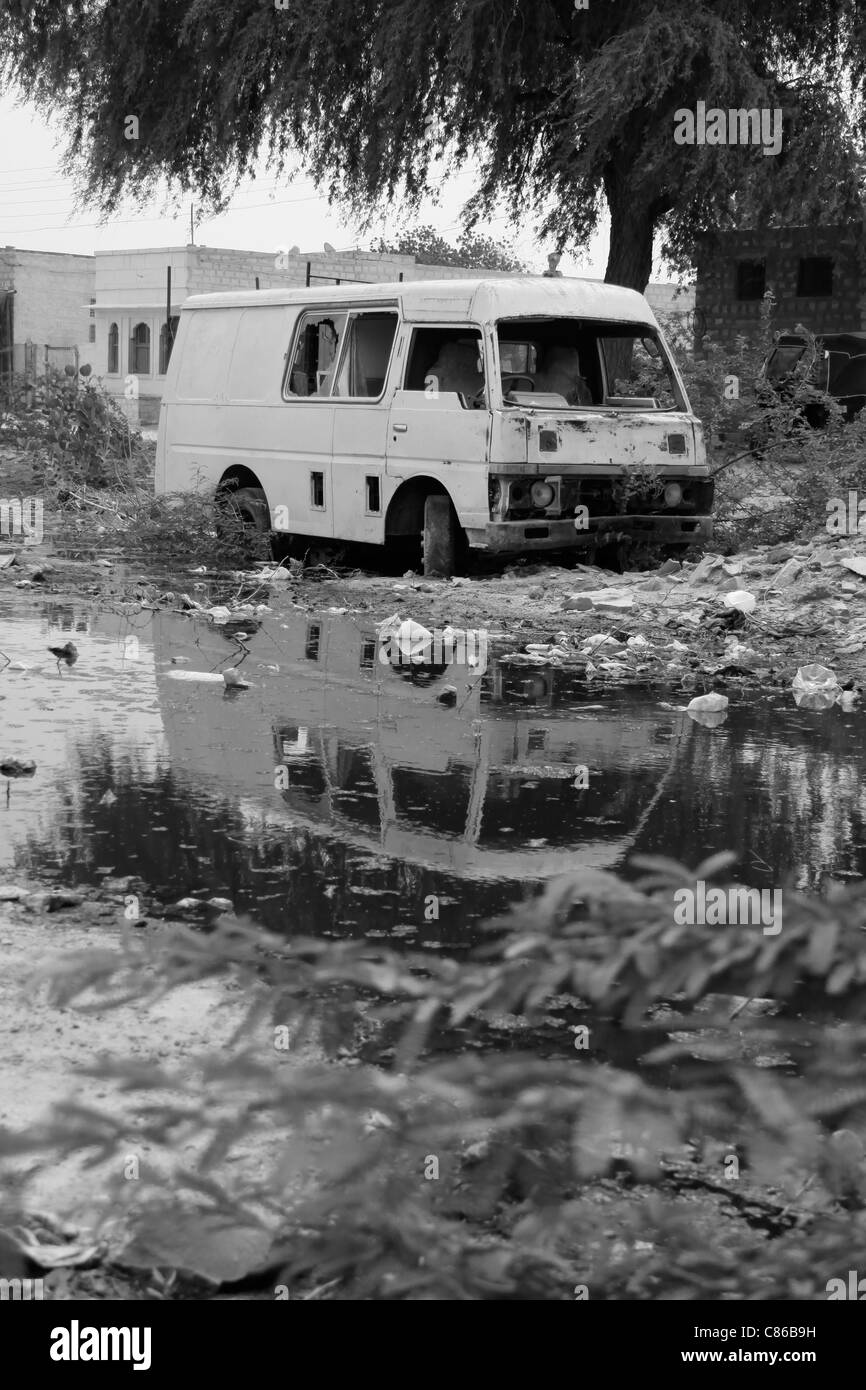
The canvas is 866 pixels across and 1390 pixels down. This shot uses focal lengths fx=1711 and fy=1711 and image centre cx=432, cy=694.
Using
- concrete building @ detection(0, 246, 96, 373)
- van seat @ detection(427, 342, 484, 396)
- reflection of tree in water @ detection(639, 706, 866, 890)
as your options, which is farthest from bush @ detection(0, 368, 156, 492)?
concrete building @ detection(0, 246, 96, 373)

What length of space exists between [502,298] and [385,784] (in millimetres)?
6633

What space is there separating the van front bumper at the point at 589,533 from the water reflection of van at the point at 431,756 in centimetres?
246

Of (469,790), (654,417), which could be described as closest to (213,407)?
(654,417)

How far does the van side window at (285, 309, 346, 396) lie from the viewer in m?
13.5

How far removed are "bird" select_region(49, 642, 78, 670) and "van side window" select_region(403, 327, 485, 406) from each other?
409cm

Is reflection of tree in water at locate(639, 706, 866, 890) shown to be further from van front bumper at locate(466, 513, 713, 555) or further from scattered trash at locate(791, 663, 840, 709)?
van front bumper at locate(466, 513, 713, 555)

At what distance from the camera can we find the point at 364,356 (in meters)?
13.3

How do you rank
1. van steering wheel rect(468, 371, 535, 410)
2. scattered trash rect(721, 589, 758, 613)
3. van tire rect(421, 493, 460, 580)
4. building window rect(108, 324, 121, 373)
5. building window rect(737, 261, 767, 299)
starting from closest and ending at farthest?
1. scattered trash rect(721, 589, 758, 613)
2. van steering wheel rect(468, 371, 535, 410)
3. van tire rect(421, 493, 460, 580)
4. building window rect(737, 261, 767, 299)
5. building window rect(108, 324, 121, 373)

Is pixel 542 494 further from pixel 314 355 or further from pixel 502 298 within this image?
pixel 314 355

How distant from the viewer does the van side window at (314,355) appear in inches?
532

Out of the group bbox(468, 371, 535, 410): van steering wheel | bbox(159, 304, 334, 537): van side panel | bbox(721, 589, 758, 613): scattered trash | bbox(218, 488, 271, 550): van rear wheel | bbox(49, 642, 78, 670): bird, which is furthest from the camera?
bbox(218, 488, 271, 550): van rear wheel

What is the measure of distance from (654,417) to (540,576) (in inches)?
57.6

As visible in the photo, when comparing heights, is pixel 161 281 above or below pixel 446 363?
above

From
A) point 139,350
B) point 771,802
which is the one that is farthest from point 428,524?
point 139,350
